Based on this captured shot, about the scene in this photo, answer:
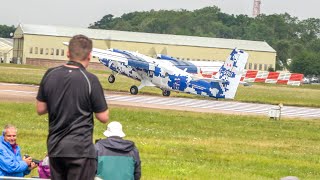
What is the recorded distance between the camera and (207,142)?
23688mm

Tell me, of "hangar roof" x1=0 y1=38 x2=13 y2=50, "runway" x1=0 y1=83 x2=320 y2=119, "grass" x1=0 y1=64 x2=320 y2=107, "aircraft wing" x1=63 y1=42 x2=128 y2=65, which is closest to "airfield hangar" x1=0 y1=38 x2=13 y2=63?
"hangar roof" x1=0 y1=38 x2=13 y2=50

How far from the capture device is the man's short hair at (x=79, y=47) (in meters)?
8.05

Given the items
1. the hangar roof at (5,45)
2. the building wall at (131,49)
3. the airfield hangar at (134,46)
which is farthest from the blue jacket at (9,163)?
the hangar roof at (5,45)

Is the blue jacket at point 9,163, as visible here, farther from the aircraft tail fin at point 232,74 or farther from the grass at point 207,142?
the aircraft tail fin at point 232,74

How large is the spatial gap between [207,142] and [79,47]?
15.8m

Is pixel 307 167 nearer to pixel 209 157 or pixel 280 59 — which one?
pixel 209 157

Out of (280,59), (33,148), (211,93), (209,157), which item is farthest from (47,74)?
(280,59)

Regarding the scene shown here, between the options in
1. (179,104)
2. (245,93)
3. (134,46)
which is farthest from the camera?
(134,46)

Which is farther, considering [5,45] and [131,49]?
[5,45]

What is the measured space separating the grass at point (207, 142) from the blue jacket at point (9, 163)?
3.39 metres

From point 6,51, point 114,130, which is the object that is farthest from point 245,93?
point 6,51

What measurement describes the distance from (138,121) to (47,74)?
69.8 ft

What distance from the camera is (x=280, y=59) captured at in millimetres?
175875

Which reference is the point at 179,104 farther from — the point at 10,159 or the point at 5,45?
the point at 5,45
